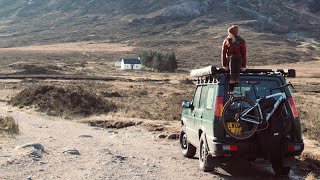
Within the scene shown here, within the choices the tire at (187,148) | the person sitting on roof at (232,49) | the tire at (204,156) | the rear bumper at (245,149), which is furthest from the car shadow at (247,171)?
the person sitting on roof at (232,49)

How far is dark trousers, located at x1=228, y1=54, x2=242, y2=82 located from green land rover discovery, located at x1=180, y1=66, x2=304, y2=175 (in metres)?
0.21

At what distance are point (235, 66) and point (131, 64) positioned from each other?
10511 cm

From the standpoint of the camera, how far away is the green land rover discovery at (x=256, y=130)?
9578 millimetres

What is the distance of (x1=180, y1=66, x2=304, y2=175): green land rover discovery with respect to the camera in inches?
377

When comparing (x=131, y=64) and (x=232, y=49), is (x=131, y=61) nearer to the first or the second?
(x=131, y=64)

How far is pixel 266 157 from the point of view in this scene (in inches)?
380

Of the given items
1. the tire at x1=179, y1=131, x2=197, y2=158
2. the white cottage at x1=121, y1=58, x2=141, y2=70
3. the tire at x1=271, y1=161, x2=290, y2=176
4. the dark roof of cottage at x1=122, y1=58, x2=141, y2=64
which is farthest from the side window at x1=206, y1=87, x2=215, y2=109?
the dark roof of cottage at x1=122, y1=58, x2=141, y2=64

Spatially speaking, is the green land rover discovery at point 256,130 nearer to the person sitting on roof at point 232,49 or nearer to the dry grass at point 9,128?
the person sitting on roof at point 232,49

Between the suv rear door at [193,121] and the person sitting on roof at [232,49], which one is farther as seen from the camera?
the suv rear door at [193,121]

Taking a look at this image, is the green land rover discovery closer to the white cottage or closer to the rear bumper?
the rear bumper

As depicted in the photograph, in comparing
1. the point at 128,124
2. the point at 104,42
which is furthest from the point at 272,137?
the point at 104,42

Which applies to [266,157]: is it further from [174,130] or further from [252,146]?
[174,130]

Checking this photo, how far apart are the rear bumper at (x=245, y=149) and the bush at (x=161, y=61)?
98.2 meters

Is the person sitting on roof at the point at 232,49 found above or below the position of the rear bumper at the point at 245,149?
above
